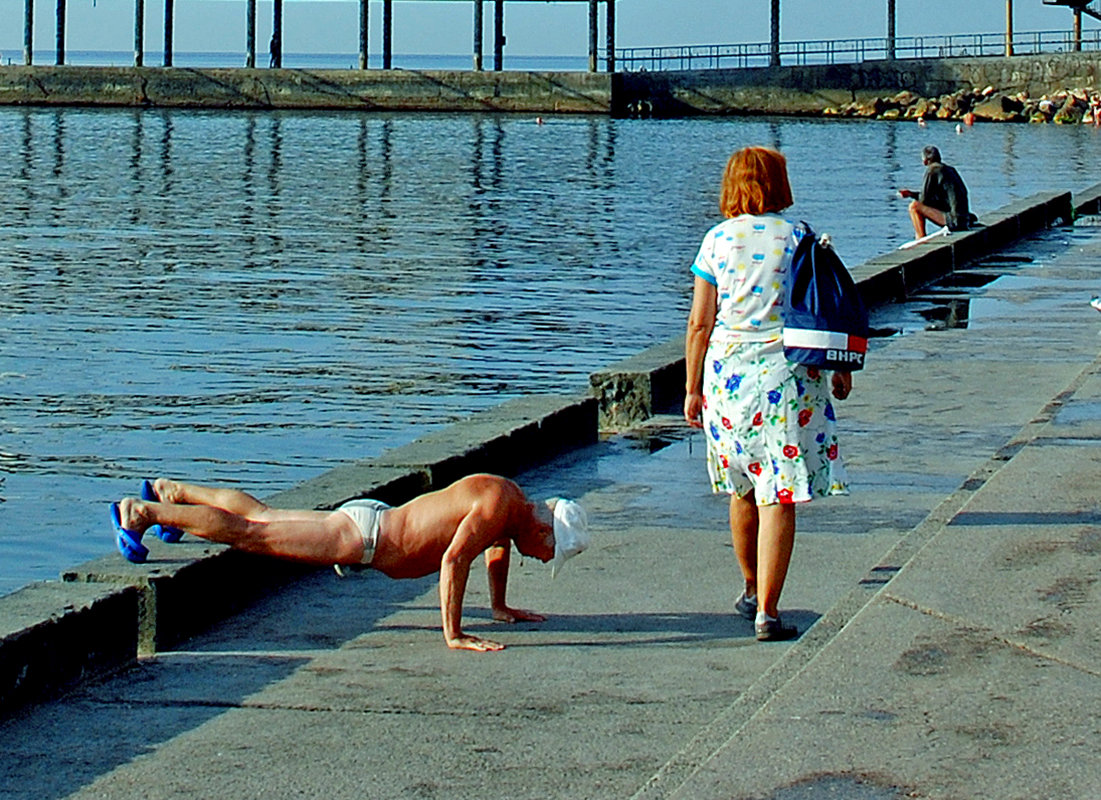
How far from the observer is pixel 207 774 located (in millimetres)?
4609

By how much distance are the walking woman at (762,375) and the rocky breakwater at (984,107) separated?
2695 inches

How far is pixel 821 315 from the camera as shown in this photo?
18.5 ft

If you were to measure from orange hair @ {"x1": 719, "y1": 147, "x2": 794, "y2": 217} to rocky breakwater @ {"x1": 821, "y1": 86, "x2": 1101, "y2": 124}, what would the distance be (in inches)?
2694

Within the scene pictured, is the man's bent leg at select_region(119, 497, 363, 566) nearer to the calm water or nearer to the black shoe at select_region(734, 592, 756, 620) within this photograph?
the black shoe at select_region(734, 592, 756, 620)

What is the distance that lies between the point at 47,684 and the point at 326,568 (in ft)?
5.29

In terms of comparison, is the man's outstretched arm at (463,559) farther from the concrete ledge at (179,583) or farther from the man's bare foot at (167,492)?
the man's bare foot at (167,492)

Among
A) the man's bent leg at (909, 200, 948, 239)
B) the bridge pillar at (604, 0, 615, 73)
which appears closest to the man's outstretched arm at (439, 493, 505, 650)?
the man's bent leg at (909, 200, 948, 239)

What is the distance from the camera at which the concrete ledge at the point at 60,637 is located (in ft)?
16.8

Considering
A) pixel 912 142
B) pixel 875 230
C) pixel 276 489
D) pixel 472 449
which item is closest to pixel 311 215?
pixel 875 230

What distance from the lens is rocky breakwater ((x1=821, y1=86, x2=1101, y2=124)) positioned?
2980 inches

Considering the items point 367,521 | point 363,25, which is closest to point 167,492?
point 367,521

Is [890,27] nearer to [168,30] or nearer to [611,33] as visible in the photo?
[611,33]

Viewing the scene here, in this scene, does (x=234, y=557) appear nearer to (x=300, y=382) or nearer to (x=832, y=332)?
(x=832, y=332)

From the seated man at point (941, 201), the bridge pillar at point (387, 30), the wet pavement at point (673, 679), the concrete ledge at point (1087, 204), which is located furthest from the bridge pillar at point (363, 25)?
the wet pavement at point (673, 679)
